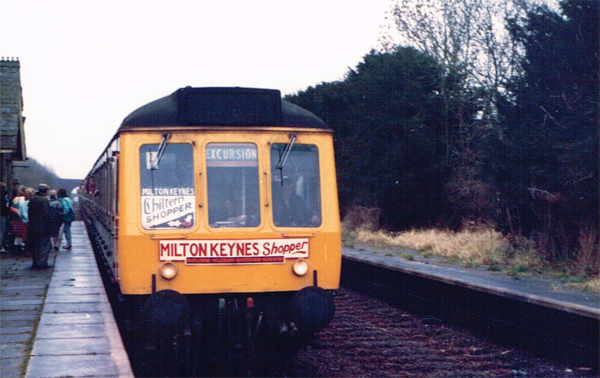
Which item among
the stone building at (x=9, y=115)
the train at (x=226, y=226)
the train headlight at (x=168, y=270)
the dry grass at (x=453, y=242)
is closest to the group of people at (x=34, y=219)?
the stone building at (x=9, y=115)

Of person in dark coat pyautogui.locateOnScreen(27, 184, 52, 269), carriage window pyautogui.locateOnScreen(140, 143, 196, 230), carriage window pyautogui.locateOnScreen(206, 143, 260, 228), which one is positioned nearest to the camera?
carriage window pyautogui.locateOnScreen(140, 143, 196, 230)

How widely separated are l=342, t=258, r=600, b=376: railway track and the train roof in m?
3.32

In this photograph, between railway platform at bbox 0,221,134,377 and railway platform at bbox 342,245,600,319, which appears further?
railway platform at bbox 342,245,600,319

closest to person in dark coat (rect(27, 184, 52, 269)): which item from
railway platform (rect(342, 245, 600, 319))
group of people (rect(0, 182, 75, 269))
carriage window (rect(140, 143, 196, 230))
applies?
group of people (rect(0, 182, 75, 269))

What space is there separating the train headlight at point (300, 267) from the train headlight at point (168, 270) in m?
1.11

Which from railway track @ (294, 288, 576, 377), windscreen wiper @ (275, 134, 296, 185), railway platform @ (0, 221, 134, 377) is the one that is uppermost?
windscreen wiper @ (275, 134, 296, 185)

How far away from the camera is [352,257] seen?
1573 centimetres

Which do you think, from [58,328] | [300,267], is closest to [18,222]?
[58,328]

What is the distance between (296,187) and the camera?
23.4 ft

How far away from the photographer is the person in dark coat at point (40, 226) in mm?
13570

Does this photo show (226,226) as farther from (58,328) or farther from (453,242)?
(453,242)

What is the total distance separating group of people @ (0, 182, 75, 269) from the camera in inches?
538

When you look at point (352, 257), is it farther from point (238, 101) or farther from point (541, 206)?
point (238, 101)

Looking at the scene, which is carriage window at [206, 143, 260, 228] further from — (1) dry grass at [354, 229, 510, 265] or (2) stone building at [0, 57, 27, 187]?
(2) stone building at [0, 57, 27, 187]
